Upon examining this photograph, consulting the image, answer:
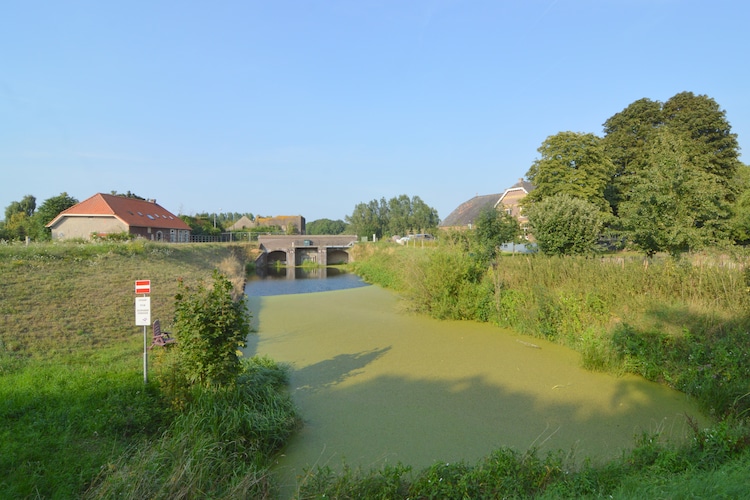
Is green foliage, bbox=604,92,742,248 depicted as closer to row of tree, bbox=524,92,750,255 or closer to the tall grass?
row of tree, bbox=524,92,750,255

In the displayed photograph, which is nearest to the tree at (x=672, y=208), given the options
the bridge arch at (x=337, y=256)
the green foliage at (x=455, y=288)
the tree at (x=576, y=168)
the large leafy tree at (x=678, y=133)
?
the green foliage at (x=455, y=288)

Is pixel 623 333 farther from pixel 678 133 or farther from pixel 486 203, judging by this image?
pixel 486 203

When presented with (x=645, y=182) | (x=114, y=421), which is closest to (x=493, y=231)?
(x=645, y=182)

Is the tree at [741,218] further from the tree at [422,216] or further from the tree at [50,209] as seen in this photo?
the tree at [50,209]

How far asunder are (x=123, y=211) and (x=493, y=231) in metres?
27.3

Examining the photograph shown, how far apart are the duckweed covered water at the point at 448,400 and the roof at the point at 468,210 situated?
28.6 metres

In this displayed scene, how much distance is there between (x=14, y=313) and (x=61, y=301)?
132 cm

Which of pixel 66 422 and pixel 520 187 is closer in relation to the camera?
pixel 66 422

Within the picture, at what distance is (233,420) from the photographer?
4109 mm

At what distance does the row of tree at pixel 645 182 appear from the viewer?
358 inches

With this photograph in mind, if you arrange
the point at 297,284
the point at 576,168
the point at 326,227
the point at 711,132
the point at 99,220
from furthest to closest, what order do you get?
the point at 326,227 → the point at 99,220 → the point at 297,284 → the point at 711,132 → the point at 576,168

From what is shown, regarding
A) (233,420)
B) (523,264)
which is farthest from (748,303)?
(233,420)

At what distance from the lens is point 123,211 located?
29.0 meters

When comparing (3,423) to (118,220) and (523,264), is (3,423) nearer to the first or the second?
(523,264)
